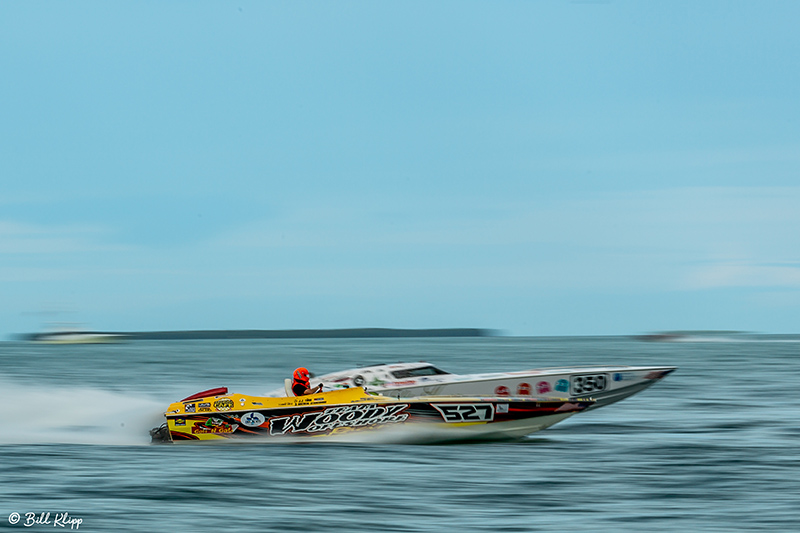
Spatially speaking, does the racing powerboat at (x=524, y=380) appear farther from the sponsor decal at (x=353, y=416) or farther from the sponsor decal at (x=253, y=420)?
the sponsor decal at (x=253, y=420)

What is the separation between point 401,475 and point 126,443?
5856 millimetres

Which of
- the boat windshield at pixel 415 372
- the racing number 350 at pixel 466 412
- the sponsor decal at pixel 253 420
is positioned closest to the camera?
the sponsor decal at pixel 253 420

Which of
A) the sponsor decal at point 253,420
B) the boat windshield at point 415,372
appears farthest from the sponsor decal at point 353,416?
the boat windshield at point 415,372

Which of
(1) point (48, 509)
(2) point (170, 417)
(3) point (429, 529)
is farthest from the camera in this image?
(2) point (170, 417)

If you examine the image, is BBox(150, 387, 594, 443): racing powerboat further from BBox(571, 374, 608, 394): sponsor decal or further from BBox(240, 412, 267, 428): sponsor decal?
BBox(571, 374, 608, 394): sponsor decal

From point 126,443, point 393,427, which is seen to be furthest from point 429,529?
point 126,443

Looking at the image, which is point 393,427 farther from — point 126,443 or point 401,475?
point 126,443

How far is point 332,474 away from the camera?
1105 centimetres

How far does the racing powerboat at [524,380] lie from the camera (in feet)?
50.3

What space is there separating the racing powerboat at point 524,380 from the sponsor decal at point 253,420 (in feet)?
6.00

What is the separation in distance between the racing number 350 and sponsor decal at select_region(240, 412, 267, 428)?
270 centimetres

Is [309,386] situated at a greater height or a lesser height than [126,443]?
greater

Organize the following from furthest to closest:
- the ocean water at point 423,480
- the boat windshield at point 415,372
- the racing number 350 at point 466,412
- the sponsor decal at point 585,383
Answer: the sponsor decal at point 585,383 → the boat windshield at point 415,372 → the racing number 350 at point 466,412 → the ocean water at point 423,480

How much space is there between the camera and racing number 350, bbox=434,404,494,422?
13.7 meters
